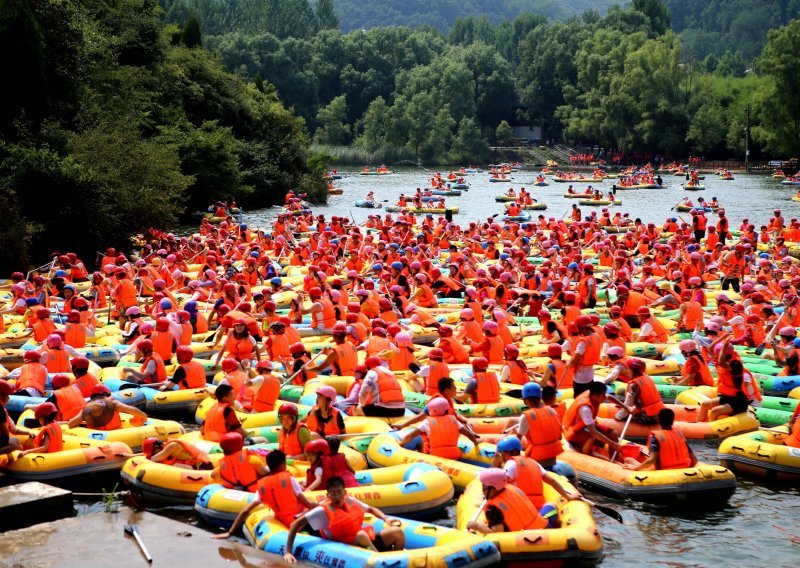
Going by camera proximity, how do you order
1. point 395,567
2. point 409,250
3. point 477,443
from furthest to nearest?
1. point 409,250
2. point 477,443
3. point 395,567

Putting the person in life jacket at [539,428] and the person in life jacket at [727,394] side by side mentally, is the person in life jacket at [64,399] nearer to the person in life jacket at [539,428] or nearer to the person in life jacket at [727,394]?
the person in life jacket at [539,428]

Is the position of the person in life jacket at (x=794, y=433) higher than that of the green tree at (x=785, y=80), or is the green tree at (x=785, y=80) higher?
the green tree at (x=785, y=80)

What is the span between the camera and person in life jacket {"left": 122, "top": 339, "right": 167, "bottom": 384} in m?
16.9

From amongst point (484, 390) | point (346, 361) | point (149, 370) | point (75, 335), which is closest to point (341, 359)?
point (346, 361)

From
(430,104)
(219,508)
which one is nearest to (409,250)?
(219,508)

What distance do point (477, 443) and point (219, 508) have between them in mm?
3404

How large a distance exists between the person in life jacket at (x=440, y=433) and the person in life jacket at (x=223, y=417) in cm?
208

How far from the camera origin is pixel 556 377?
16031mm

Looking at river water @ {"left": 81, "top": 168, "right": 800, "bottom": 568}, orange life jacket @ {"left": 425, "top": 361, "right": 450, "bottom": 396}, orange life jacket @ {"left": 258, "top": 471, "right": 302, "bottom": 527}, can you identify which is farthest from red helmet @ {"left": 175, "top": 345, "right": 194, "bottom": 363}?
orange life jacket @ {"left": 258, "top": 471, "right": 302, "bottom": 527}

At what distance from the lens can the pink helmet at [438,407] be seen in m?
13.0

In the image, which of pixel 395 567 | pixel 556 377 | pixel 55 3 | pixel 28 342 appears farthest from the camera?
pixel 55 3

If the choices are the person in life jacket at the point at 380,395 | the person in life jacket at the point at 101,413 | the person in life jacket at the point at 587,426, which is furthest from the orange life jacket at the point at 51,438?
the person in life jacket at the point at 587,426

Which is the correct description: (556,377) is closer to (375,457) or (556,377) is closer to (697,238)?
(375,457)

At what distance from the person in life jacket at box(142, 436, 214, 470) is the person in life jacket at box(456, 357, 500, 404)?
13.7 feet
